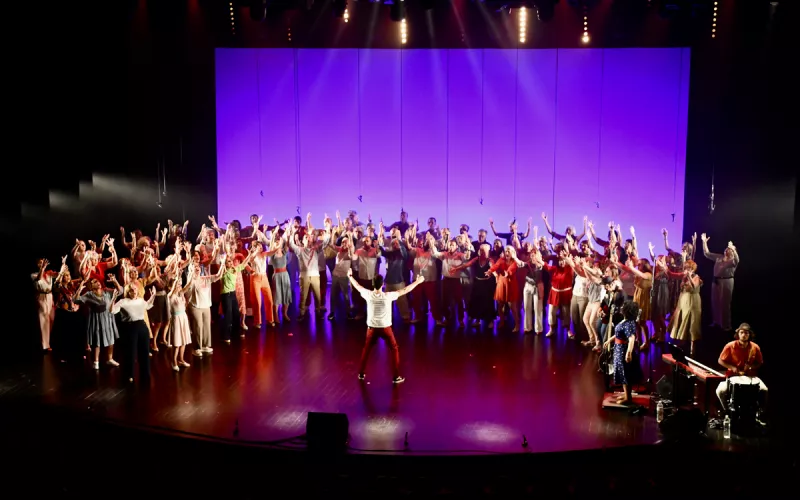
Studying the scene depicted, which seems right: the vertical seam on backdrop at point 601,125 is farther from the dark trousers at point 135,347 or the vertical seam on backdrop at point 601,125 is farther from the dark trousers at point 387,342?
the dark trousers at point 135,347

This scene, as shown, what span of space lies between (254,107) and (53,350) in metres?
6.43

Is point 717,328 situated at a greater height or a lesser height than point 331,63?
lesser

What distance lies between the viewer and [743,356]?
6.98 metres

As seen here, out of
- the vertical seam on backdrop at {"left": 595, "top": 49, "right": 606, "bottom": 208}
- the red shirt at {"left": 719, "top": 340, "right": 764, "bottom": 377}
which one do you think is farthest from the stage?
the vertical seam on backdrop at {"left": 595, "top": 49, "right": 606, "bottom": 208}

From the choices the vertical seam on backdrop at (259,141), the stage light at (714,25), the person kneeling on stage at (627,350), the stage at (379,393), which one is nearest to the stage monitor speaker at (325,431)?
the stage at (379,393)

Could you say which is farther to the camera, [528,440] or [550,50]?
[550,50]

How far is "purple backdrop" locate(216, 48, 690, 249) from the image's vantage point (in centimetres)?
1317

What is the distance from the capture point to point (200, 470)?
5.95 meters

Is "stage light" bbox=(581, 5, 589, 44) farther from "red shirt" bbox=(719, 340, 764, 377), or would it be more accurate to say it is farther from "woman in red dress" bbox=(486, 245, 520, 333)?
"red shirt" bbox=(719, 340, 764, 377)

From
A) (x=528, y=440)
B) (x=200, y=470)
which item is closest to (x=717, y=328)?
(x=528, y=440)

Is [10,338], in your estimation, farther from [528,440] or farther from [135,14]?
[528,440]

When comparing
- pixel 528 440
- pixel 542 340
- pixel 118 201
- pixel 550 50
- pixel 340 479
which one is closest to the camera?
pixel 340 479

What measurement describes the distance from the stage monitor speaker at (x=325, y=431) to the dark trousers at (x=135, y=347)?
2797mm

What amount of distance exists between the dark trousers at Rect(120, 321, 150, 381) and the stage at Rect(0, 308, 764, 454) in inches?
6.1
